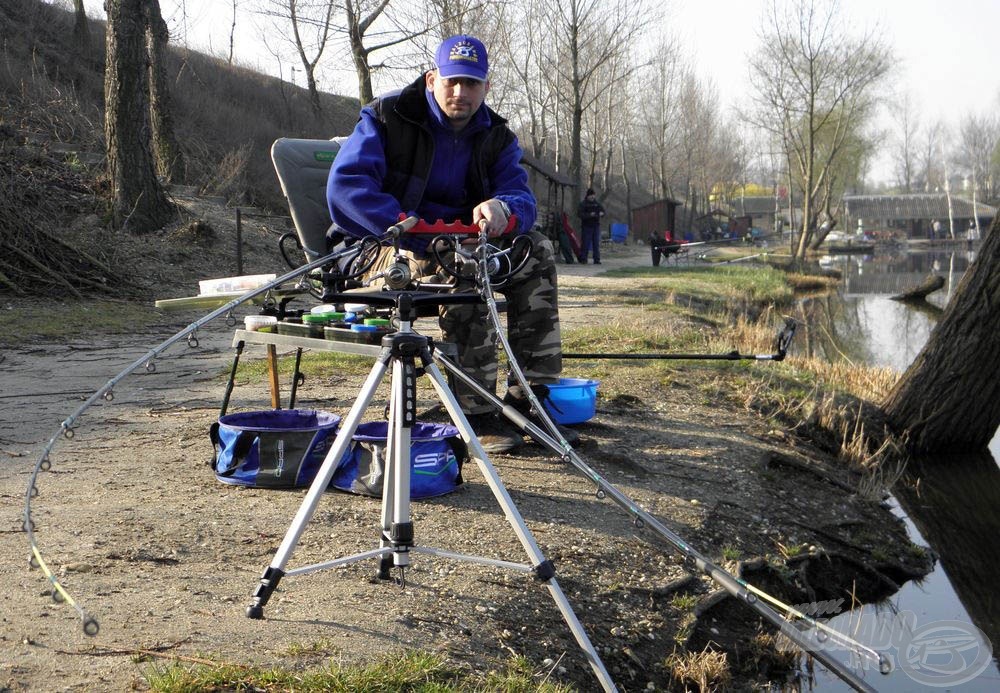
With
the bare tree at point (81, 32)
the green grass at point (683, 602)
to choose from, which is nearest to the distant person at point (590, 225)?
the bare tree at point (81, 32)

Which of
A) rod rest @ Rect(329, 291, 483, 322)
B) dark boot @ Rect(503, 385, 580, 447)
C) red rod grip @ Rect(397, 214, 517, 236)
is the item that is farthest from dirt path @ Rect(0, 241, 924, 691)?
red rod grip @ Rect(397, 214, 517, 236)

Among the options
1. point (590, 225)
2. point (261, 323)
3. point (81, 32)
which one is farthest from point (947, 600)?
point (81, 32)

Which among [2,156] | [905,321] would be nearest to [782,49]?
Answer: [905,321]

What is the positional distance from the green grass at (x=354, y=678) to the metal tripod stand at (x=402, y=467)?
21 centimetres

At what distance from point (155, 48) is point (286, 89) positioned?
1895cm

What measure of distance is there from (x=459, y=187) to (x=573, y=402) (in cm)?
134

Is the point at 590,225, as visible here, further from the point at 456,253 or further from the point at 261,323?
the point at 456,253

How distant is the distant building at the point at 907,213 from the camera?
111000 mm

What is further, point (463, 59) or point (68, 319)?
point (68, 319)

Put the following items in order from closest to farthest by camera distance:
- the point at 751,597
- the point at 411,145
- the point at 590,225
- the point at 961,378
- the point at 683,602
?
the point at 751,597 → the point at 683,602 → the point at 411,145 → the point at 961,378 → the point at 590,225

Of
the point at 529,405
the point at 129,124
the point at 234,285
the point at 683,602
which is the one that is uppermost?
the point at 129,124

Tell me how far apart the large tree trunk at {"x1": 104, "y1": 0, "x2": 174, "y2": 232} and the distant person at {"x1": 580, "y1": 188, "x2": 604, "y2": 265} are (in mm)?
16446

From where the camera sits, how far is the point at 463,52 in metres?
4.58

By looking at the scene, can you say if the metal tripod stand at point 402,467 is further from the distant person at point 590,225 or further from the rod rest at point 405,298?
the distant person at point 590,225
